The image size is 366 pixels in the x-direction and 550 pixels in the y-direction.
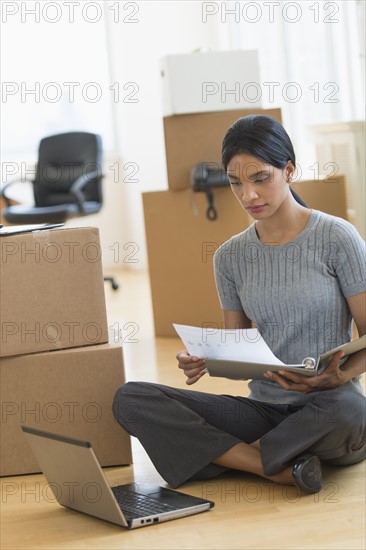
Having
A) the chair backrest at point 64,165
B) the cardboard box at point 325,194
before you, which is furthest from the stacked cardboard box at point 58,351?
the chair backrest at point 64,165

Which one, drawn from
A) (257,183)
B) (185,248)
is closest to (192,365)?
(257,183)

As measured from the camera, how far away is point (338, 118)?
177 inches

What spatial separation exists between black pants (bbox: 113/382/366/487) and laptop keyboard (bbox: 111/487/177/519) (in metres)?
0.11

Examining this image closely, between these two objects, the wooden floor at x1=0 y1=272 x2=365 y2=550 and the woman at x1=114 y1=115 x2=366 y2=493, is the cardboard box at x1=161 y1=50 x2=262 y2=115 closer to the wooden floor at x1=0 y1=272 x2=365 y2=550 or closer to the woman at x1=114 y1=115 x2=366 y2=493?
the woman at x1=114 y1=115 x2=366 y2=493

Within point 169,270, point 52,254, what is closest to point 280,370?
point 52,254

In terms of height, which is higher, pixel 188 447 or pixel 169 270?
pixel 169 270

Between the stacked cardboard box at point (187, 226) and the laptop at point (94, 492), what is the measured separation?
1.91m

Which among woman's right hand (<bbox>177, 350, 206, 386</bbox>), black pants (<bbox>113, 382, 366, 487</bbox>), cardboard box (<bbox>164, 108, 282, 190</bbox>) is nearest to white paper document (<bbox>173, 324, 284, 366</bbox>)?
woman's right hand (<bbox>177, 350, 206, 386</bbox>)

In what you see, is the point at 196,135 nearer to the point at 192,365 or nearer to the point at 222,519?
the point at 192,365

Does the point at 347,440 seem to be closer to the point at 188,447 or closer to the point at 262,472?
the point at 262,472

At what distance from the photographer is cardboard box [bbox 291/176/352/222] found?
12.8ft

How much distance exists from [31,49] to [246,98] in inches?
131

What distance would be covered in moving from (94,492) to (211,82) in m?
2.35

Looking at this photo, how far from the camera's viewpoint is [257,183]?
201cm
